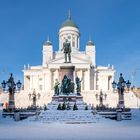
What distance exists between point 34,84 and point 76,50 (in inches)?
695

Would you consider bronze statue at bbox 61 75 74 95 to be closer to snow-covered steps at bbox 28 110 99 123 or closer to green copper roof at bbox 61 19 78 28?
snow-covered steps at bbox 28 110 99 123

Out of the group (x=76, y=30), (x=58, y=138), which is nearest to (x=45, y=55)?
(x=76, y=30)

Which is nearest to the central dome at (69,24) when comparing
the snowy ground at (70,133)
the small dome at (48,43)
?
the small dome at (48,43)

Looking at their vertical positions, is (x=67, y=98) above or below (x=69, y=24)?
below

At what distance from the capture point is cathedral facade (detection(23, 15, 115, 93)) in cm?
10569

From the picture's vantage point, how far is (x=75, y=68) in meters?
104

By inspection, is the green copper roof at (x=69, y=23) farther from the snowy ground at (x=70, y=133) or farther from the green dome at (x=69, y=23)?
the snowy ground at (x=70, y=133)

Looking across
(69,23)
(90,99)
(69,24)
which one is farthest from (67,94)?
(69,23)

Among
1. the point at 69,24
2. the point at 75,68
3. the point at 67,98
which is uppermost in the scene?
the point at 69,24

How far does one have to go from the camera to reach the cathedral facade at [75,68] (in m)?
106

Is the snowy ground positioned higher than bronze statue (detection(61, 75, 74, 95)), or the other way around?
bronze statue (detection(61, 75, 74, 95))

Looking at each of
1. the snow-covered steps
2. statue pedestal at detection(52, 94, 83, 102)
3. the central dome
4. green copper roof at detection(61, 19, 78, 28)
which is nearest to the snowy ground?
the snow-covered steps

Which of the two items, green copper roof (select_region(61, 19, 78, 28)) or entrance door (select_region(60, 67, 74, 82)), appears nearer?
entrance door (select_region(60, 67, 74, 82))

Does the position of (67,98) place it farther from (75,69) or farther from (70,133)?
(75,69)
